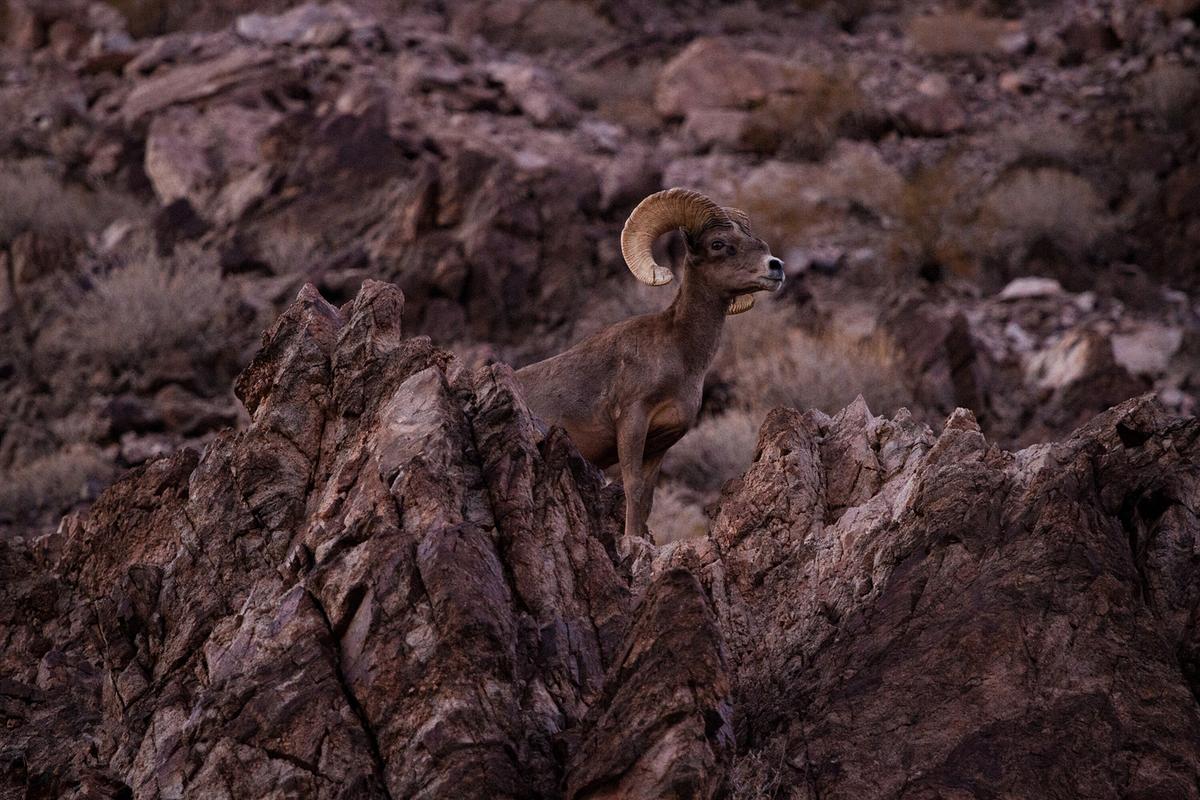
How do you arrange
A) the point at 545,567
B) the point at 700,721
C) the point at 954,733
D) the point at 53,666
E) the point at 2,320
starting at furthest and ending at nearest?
the point at 2,320 < the point at 53,666 < the point at 545,567 < the point at 954,733 < the point at 700,721

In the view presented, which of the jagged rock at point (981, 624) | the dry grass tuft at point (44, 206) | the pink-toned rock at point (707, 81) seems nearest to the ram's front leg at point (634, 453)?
the jagged rock at point (981, 624)

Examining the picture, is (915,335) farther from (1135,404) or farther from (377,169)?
(1135,404)

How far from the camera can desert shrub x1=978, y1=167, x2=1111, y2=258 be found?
21.8 m

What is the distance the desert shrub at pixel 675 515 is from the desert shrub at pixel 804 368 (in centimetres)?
149

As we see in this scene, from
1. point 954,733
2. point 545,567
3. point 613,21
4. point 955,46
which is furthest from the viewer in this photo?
point 613,21

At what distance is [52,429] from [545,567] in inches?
448

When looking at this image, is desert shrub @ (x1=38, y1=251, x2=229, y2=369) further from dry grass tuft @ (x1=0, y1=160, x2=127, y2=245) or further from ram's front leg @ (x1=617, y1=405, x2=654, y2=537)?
ram's front leg @ (x1=617, y1=405, x2=654, y2=537)

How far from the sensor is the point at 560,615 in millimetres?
6070

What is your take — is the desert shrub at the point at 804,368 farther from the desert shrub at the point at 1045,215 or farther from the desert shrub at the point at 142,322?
the desert shrub at the point at 142,322

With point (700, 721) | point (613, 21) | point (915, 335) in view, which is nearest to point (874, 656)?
point (700, 721)

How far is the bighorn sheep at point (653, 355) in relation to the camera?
888 cm

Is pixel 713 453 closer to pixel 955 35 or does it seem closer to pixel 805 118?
pixel 805 118

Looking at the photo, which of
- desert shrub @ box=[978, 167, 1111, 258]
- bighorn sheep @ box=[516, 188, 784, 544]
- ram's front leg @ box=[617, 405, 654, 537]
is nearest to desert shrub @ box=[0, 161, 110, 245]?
desert shrub @ box=[978, 167, 1111, 258]

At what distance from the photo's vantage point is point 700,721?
5180 millimetres
